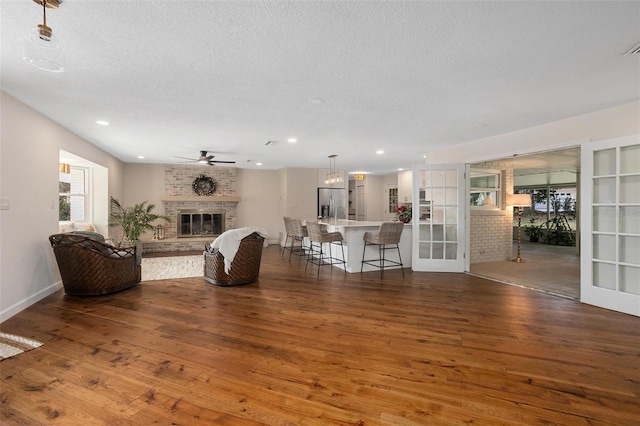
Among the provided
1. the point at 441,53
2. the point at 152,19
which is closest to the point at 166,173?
the point at 152,19

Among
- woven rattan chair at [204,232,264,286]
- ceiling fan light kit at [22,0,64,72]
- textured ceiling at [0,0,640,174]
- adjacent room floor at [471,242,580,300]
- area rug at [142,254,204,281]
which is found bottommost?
area rug at [142,254,204,281]

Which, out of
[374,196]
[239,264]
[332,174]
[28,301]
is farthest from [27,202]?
[374,196]

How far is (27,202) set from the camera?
3.65 meters

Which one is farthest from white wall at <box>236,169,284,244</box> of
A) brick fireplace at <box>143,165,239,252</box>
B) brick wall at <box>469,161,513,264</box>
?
brick wall at <box>469,161,513,264</box>

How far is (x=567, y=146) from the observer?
13.3 feet

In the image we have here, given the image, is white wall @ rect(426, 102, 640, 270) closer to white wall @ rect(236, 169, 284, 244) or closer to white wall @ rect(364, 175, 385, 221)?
white wall @ rect(364, 175, 385, 221)

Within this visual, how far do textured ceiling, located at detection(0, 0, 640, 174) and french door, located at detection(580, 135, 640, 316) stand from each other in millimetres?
634

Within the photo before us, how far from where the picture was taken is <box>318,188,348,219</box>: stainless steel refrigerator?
9672mm

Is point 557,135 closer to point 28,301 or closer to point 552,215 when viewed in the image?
point 28,301

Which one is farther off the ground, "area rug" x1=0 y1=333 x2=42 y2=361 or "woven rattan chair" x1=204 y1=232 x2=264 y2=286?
"woven rattan chair" x1=204 y1=232 x2=264 y2=286

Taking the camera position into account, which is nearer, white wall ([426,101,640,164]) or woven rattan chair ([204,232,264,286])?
white wall ([426,101,640,164])

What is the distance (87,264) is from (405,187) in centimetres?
831

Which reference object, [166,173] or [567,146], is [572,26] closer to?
[567,146]

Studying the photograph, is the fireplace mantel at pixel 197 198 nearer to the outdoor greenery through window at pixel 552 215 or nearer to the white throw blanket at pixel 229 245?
the white throw blanket at pixel 229 245
